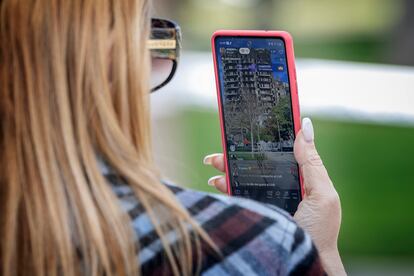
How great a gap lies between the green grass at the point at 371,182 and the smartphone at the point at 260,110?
3.04 m

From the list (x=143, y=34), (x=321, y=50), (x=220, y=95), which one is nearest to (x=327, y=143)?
(x=321, y=50)

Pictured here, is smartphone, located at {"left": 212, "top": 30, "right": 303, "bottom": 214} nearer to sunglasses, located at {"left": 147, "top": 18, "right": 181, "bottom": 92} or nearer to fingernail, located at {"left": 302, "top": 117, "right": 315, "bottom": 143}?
fingernail, located at {"left": 302, "top": 117, "right": 315, "bottom": 143}

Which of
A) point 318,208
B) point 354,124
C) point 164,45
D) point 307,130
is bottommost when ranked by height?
point 354,124

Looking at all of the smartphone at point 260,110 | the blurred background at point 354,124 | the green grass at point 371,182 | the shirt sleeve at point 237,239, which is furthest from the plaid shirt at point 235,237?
the green grass at point 371,182

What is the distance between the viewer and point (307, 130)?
5.63ft

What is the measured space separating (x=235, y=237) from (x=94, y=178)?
25cm

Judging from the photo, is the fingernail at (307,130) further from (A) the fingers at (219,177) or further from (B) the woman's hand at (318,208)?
(A) the fingers at (219,177)

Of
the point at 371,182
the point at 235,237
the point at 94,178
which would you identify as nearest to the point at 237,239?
the point at 235,237

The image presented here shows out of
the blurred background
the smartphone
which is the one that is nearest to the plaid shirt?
the blurred background

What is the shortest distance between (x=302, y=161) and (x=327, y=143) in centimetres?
337

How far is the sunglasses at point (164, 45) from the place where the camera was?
62.4 inches

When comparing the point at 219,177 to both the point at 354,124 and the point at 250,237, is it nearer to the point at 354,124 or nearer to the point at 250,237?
the point at 250,237

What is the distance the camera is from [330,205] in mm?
1678

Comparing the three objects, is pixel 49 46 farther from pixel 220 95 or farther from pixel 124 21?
pixel 220 95
